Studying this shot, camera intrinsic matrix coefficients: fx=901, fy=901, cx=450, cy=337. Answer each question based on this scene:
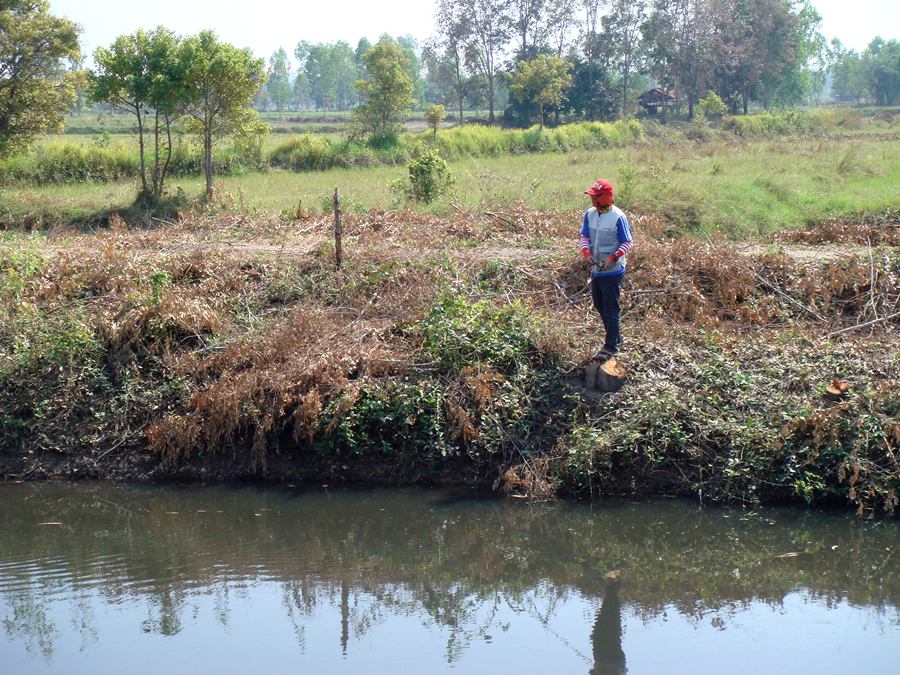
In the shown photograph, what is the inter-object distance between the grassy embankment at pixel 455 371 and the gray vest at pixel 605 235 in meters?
1.13

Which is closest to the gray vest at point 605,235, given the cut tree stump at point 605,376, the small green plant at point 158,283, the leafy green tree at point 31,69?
the cut tree stump at point 605,376

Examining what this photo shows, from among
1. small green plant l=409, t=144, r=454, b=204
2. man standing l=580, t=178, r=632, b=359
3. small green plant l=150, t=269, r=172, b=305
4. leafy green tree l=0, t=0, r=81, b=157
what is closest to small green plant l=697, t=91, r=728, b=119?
small green plant l=409, t=144, r=454, b=204

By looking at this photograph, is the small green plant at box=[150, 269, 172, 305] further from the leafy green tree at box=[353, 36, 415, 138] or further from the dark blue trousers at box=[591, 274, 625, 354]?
the leafy green tree at box=[353, 36, 415, 138]

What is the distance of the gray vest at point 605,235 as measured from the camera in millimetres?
7750

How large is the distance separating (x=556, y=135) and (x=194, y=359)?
982 inches

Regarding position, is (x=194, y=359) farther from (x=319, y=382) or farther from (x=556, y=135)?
(x=556, y=135)

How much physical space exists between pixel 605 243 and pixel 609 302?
0.57m

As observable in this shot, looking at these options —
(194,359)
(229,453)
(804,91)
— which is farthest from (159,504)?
(804,91)

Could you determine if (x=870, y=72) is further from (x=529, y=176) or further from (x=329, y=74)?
(x=529, y=176)

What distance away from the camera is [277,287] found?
10.4m

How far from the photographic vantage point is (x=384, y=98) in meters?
29.2

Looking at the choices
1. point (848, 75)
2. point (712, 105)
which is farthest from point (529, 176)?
point (848, 75)

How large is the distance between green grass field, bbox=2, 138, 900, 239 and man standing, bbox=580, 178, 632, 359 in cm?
563

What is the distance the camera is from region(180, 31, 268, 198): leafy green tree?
56.7ft
